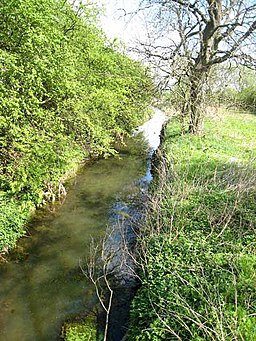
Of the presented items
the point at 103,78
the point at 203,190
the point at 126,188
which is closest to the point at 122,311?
the point at 203,190

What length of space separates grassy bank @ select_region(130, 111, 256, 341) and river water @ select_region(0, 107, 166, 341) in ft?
7.81

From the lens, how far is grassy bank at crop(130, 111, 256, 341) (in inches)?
216

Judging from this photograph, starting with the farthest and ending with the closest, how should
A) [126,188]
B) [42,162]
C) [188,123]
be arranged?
[188,123]
[126,188]
[42,162]

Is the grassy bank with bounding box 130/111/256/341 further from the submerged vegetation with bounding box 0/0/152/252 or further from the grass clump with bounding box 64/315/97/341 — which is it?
the submerged vegetation with bounding box 0/0/152/252

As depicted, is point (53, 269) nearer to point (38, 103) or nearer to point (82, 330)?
point (82, 330)

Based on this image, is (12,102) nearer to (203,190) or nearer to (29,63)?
(29,63)

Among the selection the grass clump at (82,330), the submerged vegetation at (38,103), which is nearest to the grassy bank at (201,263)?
the grass clump at (82,330)

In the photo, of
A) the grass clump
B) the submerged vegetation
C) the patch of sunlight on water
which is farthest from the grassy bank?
the submerged vegetation

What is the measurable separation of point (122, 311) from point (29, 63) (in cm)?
781

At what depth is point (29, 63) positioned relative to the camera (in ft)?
34.6

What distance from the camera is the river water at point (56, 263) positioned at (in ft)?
26.9

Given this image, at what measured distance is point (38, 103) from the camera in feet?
37.7

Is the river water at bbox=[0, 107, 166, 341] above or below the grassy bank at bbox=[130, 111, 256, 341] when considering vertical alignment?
below

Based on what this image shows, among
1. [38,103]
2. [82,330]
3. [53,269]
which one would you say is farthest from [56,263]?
[38,103]
